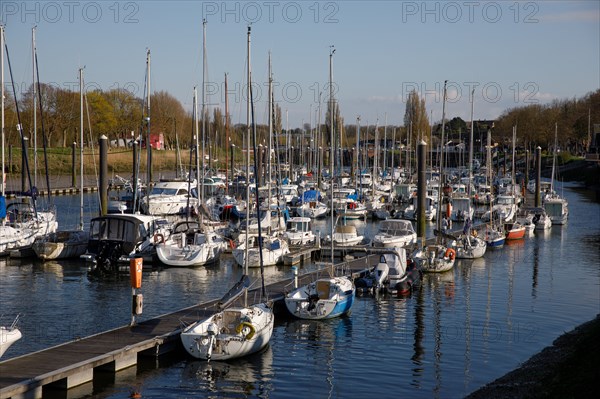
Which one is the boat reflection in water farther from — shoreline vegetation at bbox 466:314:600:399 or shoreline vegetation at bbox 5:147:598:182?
shoreline vegetation at bbox 5:147:598:182

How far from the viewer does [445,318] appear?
3303 cm

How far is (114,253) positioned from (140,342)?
19.7m

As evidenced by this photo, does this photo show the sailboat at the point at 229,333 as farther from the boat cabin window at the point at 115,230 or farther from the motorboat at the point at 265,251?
the boat cabin window at the point at 115,230

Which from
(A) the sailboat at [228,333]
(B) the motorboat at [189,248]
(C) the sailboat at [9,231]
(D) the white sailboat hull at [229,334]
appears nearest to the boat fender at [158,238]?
(B) the motorboat at [189,248]

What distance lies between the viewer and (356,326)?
30.8 m

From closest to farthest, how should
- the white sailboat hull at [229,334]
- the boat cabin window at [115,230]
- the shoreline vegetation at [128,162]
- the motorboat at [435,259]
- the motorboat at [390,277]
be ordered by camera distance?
1. the white sailboat hull at [229,334]
2. the motorboat at [390,277]
3. the motorboat at [435,259]
4. the boat cabin window at [115,230]
5. the shoreline vegetation at [128,162]

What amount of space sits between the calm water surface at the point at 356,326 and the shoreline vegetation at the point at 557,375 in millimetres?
879

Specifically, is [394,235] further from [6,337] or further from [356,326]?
[6,337]

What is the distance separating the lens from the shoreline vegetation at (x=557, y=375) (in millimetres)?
20125

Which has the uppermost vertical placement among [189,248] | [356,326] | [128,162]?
[128,162]

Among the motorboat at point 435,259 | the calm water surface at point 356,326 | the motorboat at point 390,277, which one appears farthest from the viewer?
the motorboat at point 435,259

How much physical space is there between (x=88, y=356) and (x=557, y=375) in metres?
12.1

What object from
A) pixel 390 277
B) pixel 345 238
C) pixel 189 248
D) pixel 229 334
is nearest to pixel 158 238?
pixel 189 248

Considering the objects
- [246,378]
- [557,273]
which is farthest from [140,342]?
[557,273]
